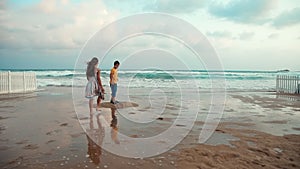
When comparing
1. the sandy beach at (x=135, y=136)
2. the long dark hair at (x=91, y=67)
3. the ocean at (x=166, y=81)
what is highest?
the long dark hair at (x=91, y=67)

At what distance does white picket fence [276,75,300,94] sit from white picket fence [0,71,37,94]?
21.6 metres

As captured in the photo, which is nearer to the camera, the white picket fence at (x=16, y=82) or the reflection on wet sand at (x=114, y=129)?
the reflection on wet sand at (x=114, y=129)

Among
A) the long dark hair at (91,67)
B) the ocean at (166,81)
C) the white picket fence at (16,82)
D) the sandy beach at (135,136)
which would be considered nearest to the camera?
the sandy beach at (135,136)

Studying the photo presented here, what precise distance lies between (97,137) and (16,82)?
53.1 feet

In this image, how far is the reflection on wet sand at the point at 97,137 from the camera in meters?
5.21

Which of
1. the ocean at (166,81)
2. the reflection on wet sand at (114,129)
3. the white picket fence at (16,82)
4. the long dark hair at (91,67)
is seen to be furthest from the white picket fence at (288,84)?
the white picket fence at (16,82)

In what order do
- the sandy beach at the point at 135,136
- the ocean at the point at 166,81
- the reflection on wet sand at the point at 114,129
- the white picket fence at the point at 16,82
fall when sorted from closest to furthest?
the sandy beach at the point at 135,136 → the reflection on wet sand at the point at 114,129 → the white picket fence at the point at 16,82 → the ocean at the point at 166,81

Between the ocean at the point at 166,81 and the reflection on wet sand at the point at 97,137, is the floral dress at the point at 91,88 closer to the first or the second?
the reflection on wet sand at the point at 97,137

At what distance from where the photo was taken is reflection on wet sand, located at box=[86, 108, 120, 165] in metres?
5.21

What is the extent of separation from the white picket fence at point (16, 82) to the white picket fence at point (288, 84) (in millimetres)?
21613

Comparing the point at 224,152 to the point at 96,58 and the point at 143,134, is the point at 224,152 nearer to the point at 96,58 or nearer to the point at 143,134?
the point at 143,134

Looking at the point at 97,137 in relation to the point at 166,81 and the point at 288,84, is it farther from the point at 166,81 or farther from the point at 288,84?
the point at 166,81

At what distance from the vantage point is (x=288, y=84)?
22469 millimetres

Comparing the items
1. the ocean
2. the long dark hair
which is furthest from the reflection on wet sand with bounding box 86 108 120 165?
the ocean
